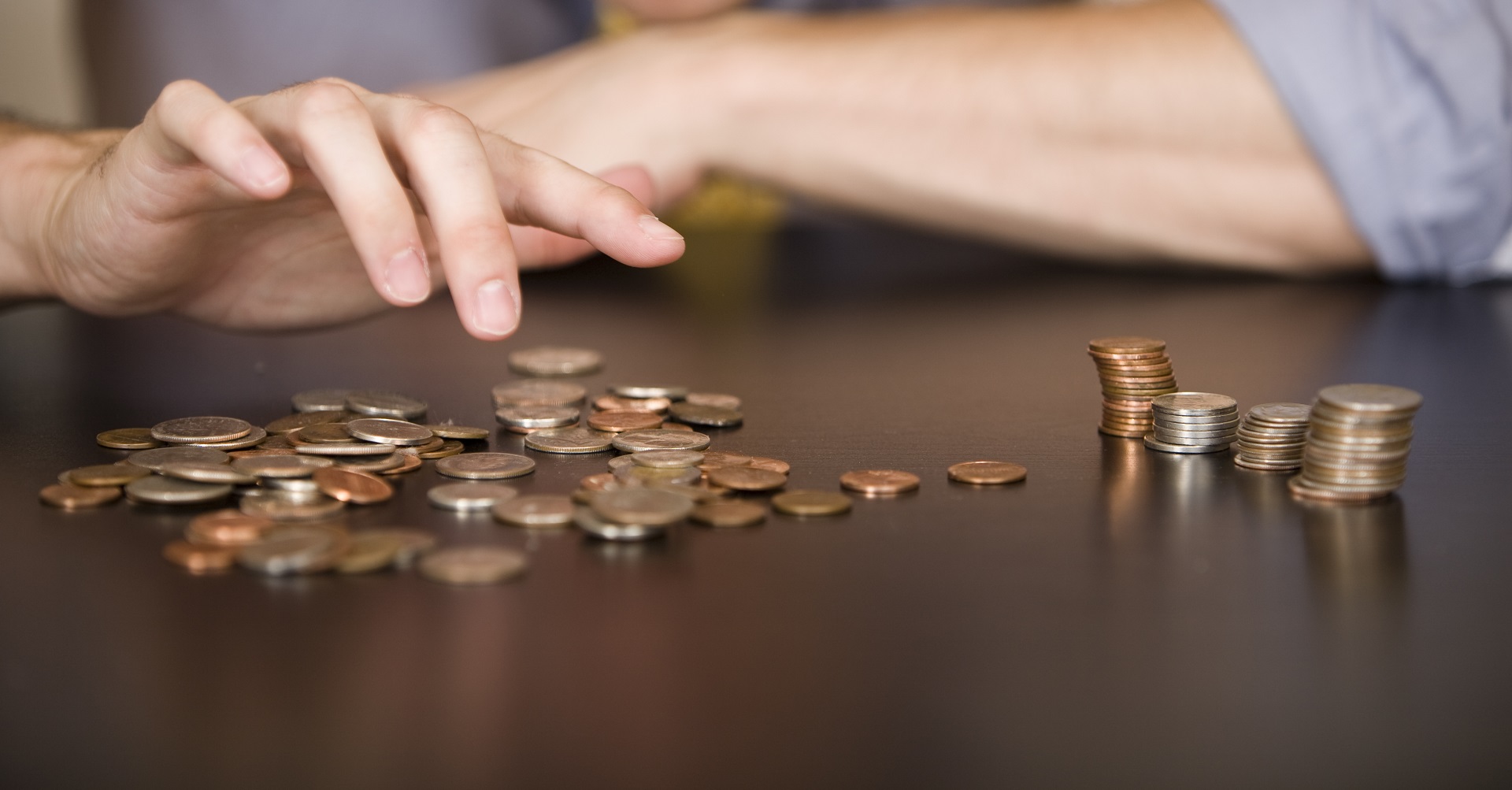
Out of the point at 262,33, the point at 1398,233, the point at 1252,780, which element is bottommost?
the point at 1252,780

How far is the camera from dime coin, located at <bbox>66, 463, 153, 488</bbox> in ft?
2.52

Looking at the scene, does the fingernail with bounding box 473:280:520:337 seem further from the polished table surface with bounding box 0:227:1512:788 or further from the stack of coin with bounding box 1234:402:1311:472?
the stack of coin with bounding box 1234:402:1311:472

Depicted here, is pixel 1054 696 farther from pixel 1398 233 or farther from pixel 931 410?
Answer: pixel 1398 233

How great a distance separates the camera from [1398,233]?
1757 millimetres

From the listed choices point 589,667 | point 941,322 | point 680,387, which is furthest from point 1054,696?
point 941,322

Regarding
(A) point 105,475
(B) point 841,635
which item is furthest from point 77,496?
(B) point 841,635

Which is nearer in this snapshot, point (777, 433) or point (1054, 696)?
point (1054, 696)

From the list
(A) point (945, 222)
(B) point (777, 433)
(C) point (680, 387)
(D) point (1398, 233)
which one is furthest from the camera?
(A) point (945, 222)

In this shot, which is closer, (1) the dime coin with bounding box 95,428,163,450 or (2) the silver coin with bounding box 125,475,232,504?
(2) the silver coin with bounding box 125,475,232,504

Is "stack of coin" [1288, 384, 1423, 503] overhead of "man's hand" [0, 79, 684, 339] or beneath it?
beneath

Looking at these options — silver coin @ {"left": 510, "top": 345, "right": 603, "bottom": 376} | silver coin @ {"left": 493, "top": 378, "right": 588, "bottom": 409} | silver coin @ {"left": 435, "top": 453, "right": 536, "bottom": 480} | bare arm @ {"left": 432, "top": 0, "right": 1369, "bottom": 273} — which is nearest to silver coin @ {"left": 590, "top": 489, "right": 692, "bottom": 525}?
silver coin @ {"left": 435, "top": 453, "right": 536, "bottom": 480}

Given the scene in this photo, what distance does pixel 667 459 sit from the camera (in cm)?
85

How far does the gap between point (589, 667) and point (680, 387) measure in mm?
Answer: 671

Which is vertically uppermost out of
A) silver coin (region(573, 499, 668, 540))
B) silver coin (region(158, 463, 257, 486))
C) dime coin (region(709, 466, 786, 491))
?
silver coin (region(158, 463, 257, 486))
